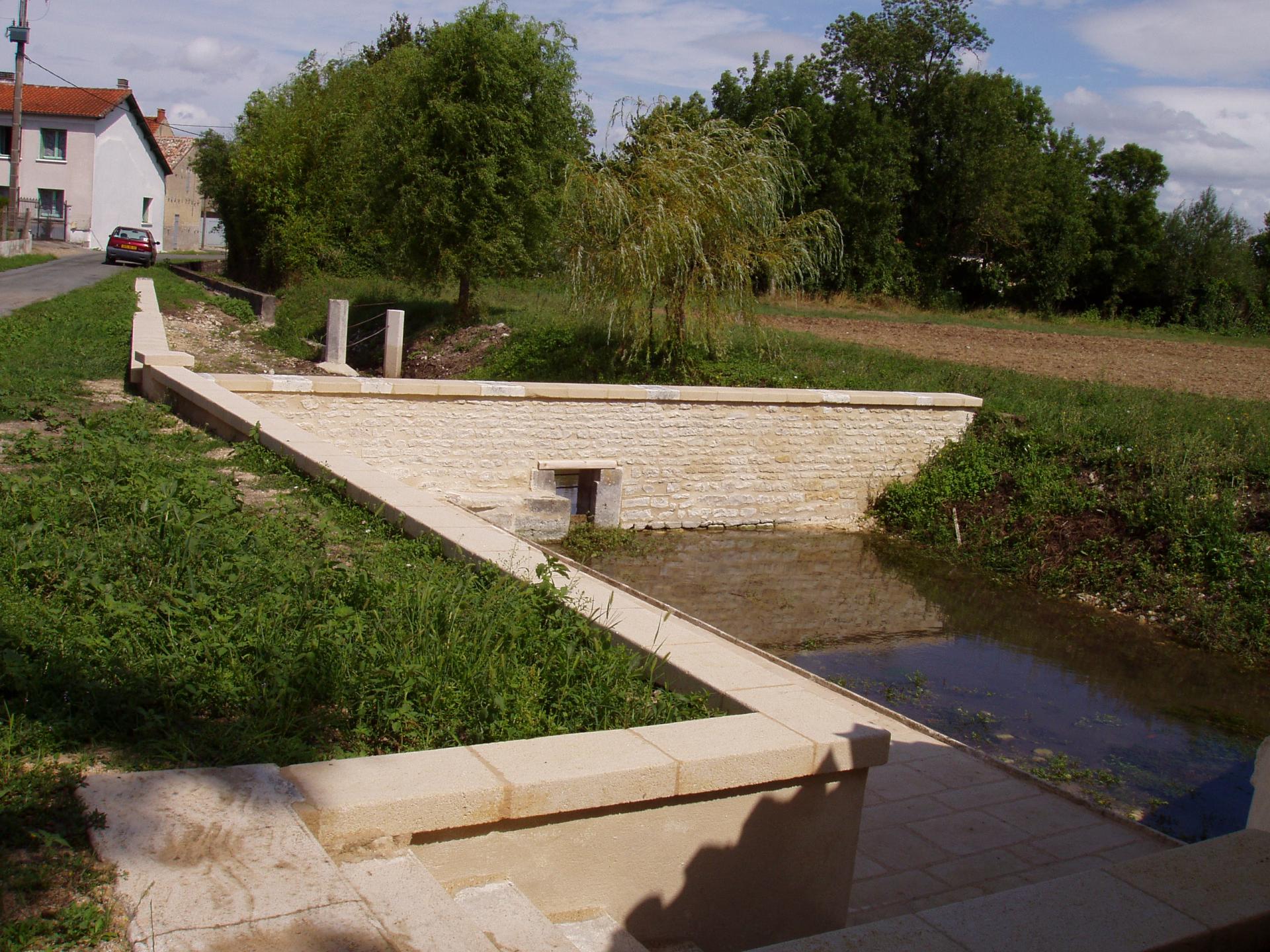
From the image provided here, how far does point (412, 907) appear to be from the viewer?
2.50m

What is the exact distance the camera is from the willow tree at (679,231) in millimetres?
16453

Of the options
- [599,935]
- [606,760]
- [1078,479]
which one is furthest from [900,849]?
[1078,479]

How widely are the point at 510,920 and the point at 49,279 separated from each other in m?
26.5

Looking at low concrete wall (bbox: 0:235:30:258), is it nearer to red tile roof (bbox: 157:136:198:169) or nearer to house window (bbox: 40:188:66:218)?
house window (bbox: 40:188:66:218)

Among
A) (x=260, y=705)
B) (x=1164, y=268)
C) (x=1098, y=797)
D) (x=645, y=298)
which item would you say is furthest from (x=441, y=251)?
(x=1164, y=268)

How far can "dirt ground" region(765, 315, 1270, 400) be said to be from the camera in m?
19.9

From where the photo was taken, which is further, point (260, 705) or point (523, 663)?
point (523, 663)

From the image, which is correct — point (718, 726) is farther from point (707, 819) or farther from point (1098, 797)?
point (1098, 797)

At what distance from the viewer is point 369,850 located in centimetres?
280

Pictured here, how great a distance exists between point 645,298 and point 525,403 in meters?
4.52

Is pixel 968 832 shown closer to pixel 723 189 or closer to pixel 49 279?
pixel 723 189

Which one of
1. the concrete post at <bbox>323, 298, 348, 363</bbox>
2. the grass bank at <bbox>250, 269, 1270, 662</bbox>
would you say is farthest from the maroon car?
the grass bank at <bbox>250, 269, 1270, 662</bbox>

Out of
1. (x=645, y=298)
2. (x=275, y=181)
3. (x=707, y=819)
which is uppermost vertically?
(x=275, y=181)

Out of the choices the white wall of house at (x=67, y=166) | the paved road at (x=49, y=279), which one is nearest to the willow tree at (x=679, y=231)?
the paved road at (x=49, y=279)
